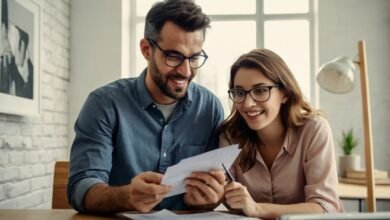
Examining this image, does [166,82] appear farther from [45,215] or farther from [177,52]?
[45,215]

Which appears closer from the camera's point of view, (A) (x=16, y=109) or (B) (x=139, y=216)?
(B) (x=139, y=216)

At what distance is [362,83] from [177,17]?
0.71 meters

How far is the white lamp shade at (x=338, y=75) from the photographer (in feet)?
5.41

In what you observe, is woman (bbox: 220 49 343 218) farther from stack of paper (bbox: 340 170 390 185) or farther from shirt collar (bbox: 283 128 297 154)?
stack of paper (bbox: 340 170 390 185)

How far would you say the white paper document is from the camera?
3.84 feet

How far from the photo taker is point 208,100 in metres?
1.81

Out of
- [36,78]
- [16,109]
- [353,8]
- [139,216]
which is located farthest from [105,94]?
[353,8]

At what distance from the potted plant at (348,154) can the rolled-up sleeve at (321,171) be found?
175 centimetres

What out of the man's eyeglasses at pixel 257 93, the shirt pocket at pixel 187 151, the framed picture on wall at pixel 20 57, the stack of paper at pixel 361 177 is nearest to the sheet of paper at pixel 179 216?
the shirt pocket at pixel 187 151

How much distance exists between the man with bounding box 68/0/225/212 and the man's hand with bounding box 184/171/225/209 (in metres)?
0.11

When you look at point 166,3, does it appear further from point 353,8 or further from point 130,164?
point 353,8

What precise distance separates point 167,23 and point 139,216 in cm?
74

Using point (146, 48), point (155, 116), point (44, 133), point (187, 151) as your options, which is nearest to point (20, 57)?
point (44, 133)

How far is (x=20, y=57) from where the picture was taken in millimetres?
2545
